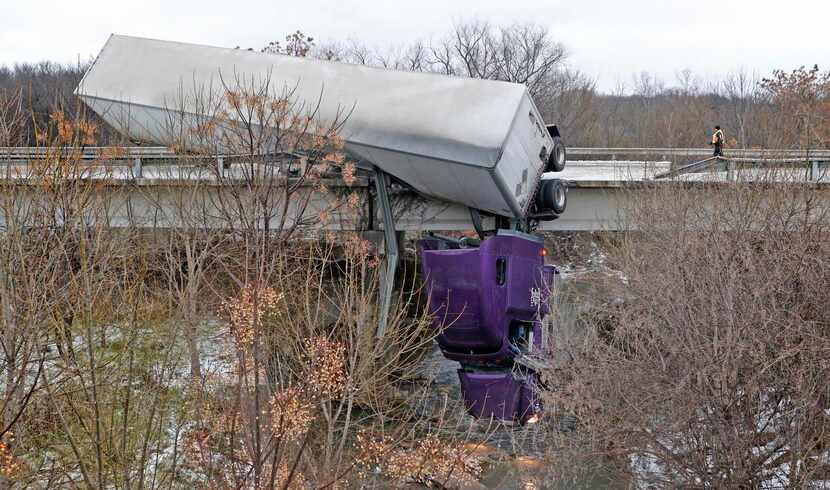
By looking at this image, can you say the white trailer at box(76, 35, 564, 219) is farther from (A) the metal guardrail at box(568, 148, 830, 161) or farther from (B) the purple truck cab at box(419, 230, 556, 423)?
(A) the metal guardrail at box(568, 148, 830, 161)

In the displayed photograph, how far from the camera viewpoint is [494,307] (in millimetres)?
14055

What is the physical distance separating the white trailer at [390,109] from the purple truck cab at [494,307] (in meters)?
0.96

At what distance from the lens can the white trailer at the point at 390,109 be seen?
13.3m

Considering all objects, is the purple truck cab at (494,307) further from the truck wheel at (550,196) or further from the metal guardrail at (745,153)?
the metal guardrail at (745,153)

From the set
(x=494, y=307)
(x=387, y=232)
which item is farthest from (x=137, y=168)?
(x=494, y=307)

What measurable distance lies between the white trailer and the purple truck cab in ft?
3.16

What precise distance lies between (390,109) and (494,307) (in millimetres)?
3870

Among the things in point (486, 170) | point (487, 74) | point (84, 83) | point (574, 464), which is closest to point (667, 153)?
point (486, 170)

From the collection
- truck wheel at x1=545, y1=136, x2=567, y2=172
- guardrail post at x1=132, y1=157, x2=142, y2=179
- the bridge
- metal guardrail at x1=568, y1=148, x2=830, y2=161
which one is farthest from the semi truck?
metal guardrail at x1=568, y1=148, x2=830, y2=161

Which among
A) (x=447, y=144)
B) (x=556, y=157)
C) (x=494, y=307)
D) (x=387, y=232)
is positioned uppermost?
(x=447, y=144)

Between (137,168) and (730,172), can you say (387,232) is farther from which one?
(730,172)

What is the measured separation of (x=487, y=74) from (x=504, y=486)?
3374 centimetres

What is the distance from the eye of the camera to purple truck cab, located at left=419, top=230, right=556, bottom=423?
14031mm

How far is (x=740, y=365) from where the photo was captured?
8773 millimetres
